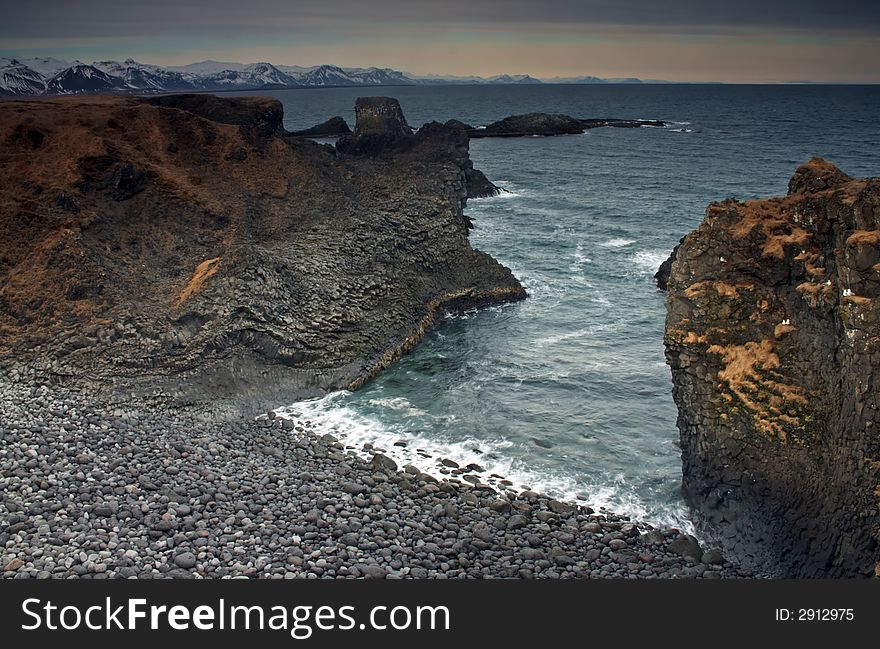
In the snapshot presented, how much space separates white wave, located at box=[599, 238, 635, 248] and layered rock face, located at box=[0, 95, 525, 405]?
13.3 m

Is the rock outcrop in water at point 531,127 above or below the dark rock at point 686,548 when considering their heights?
above

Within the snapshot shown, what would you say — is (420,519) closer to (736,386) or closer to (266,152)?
(736,386)

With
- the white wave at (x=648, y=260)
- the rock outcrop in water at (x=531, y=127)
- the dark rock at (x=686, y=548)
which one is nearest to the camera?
the dark rock at (x=686, y=548)

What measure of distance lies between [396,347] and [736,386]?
52.1 ft

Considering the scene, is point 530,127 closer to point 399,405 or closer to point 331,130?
point 331,130

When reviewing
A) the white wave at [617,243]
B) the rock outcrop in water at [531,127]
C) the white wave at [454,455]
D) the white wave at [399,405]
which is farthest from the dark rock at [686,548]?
the rock outcrop in water at [531,127]

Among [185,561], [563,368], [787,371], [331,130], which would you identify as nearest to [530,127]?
[331,130]

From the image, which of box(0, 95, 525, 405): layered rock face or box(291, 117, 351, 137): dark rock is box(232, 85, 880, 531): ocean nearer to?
box(0, 95, 525, 405): layered rock face

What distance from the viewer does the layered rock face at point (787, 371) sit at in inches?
600

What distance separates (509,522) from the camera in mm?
19328

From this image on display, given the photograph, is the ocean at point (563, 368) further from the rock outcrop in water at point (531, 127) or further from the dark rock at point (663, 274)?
the rock outcrop in water at point (531, 127)

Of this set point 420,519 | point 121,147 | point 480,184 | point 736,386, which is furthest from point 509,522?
point 480,184

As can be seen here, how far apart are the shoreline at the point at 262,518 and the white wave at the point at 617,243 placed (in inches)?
1271

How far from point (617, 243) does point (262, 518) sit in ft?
125
